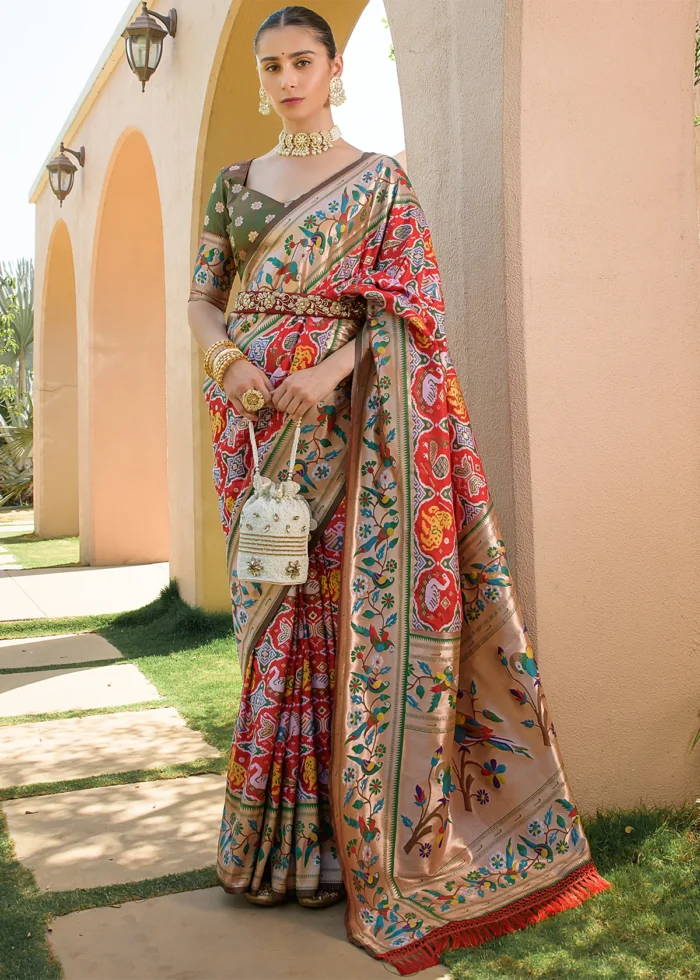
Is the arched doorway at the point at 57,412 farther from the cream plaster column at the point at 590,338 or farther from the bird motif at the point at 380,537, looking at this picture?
the bird motif at the point at 380,537

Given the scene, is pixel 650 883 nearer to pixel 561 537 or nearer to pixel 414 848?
pixel 414 848

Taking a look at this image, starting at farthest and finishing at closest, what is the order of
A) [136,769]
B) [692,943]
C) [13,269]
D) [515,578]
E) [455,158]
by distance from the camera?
[13,269], [136,769], [455,158], [515,578], [692,943]

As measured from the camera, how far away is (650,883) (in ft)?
6.86

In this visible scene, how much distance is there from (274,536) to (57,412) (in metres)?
9.80

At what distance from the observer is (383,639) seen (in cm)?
205

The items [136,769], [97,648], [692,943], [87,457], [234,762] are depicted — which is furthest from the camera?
[87,457]

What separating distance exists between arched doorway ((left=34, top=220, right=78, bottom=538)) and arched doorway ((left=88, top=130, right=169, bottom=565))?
2.74 m

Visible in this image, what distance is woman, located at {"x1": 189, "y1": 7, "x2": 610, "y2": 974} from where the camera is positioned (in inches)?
79.2

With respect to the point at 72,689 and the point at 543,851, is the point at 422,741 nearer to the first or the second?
the point at 543,851

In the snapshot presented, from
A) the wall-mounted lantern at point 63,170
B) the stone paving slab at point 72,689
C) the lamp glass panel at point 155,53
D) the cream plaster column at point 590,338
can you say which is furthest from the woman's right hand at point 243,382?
the wall-mounted lantern at point 63,170

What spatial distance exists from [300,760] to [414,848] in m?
0.30

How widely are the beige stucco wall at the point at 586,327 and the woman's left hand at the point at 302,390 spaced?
533 mm

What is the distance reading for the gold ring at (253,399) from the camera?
2068mm

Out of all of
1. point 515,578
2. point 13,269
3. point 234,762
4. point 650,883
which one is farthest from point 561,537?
point 13,269
